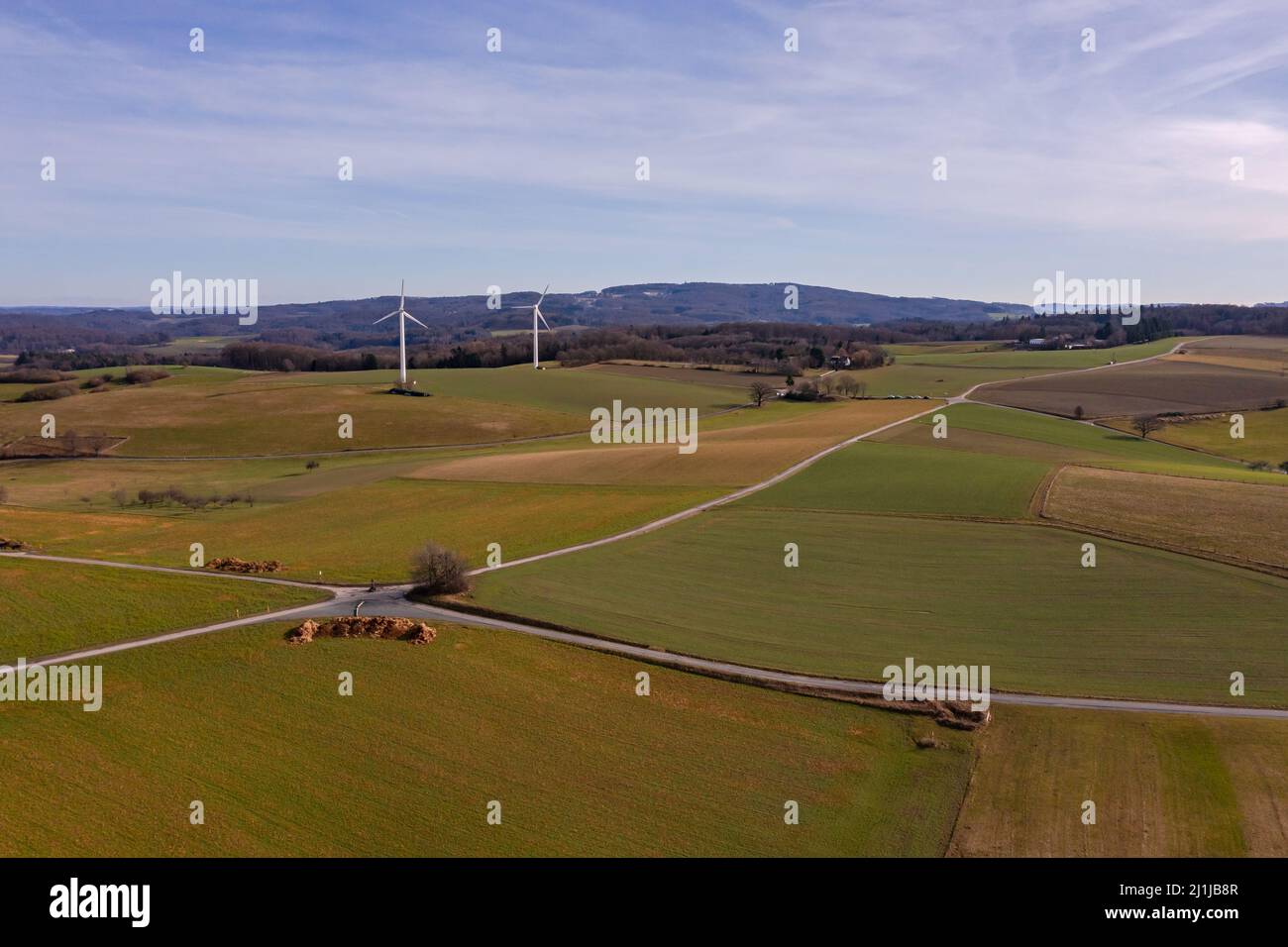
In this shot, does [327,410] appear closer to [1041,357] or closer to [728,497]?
[728,497]

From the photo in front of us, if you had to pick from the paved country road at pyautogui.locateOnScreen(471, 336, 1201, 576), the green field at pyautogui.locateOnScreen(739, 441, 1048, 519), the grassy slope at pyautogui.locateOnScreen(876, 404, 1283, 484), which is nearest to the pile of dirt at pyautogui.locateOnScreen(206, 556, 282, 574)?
the paved country road at pyautogui.locateOnScreen(471, 336, 1201, 576)

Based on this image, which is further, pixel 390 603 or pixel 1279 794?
pixel 390 603

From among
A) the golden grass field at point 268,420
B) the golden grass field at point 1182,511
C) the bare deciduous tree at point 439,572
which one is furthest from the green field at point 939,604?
the golden grass field at point 268,420

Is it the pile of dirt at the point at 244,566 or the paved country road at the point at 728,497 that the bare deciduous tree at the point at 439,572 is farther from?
the pile of dirt at the point at 244,566

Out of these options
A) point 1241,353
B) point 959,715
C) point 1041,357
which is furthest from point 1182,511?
point 1241,353

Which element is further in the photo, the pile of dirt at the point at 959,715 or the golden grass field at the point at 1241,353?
the golden grass field at the point at 1241,353

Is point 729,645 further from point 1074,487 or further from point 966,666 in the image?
point 1074,487
